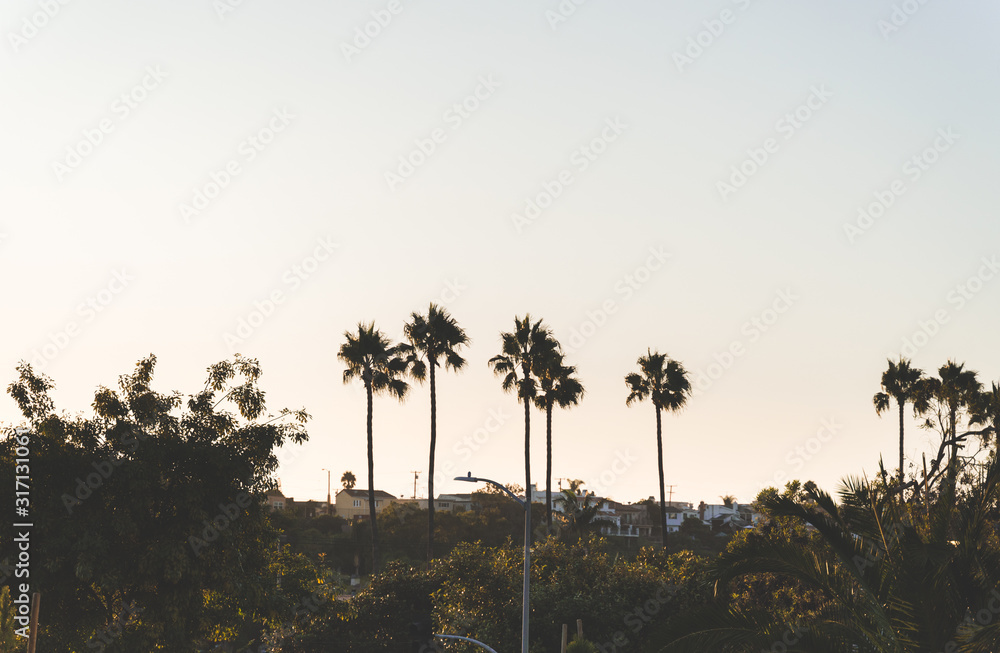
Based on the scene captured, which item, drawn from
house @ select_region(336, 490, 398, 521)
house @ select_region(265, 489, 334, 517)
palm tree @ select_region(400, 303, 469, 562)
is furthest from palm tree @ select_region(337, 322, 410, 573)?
house @ select_region(336, 490, 398, 521)

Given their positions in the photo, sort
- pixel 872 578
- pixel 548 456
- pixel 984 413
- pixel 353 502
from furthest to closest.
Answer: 1. pixel 353 502
2. pixel 548 456
3. pixel 984 413
4. pixel 872 578

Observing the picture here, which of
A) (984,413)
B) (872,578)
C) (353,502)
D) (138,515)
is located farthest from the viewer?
(353,502)

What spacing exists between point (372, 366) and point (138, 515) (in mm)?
31053

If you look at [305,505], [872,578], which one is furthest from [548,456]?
[305,505]

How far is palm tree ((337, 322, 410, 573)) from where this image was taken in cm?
5503

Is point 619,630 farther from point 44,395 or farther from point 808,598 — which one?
point 44,395

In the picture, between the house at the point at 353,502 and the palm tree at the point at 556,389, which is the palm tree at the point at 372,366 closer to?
the palm tree at the point at 556,389

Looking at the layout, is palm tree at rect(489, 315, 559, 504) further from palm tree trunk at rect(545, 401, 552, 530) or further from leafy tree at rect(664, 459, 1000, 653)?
leafy tree at rect(664, 459, 1000, 653)

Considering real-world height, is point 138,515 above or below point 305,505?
below

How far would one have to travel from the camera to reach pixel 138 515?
24.8 m

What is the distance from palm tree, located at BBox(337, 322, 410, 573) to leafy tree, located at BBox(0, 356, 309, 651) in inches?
1094

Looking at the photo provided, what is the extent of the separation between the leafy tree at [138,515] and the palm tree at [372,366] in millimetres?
27795

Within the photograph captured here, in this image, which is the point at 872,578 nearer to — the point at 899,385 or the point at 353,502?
the point at 899,385

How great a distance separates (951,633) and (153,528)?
62.6 feet
